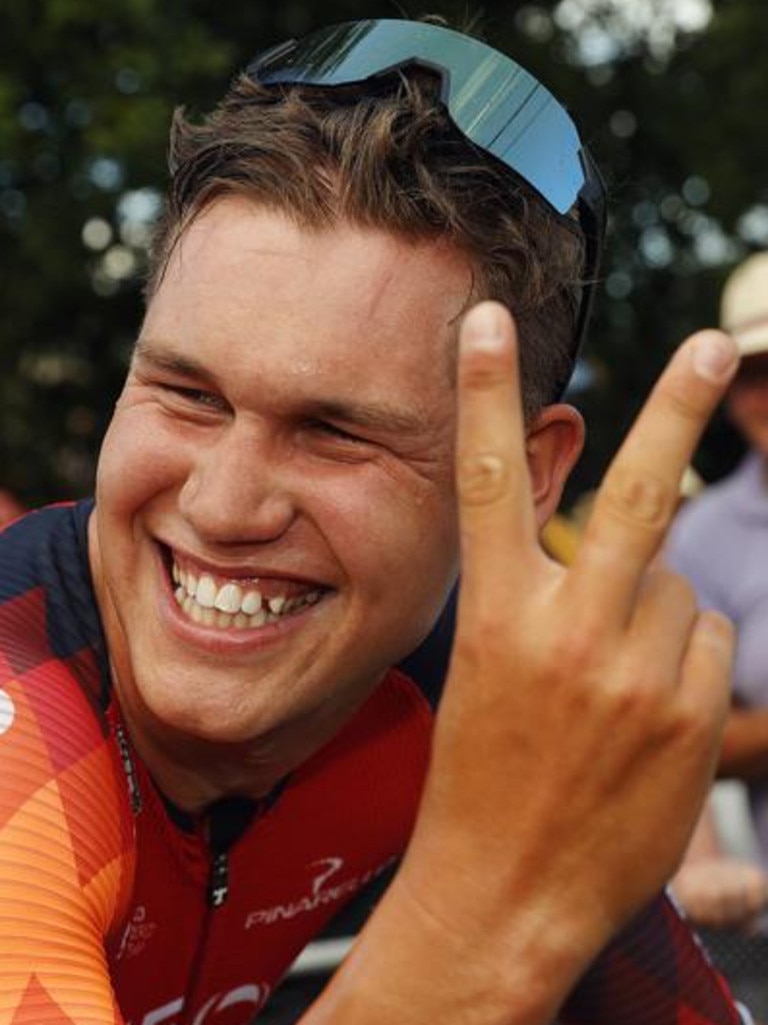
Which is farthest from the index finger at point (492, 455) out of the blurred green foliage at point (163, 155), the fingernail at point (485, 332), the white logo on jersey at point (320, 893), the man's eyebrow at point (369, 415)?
the blurred green foliage at point (163, 155)

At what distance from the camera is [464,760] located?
61.3 inches

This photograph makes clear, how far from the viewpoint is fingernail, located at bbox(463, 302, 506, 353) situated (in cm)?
150

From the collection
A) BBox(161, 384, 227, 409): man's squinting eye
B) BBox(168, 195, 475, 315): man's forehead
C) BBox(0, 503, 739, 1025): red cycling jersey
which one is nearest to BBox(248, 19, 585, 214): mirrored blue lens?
BBox(168, 195, 475, 315): man's forehead

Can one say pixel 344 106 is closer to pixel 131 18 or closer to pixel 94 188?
pixel 131 18

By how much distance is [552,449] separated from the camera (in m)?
2.50

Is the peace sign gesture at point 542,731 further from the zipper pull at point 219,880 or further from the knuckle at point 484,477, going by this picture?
the zipper pull at point 219,880

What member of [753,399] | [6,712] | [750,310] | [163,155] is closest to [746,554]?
[753,399]

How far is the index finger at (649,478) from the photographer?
1474mm

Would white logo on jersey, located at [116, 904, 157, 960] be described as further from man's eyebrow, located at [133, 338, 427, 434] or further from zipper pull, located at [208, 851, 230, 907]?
man's eyebrow, located at [133, 338, 427, 434]

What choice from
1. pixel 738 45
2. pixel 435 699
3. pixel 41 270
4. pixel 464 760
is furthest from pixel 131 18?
pixel 464 760

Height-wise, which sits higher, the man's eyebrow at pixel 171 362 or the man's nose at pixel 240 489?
the man's eyebrow at pixel 171 362

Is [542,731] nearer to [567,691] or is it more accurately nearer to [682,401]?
[567,691]

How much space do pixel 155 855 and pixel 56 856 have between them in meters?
0.49

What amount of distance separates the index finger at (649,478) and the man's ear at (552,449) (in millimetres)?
944
